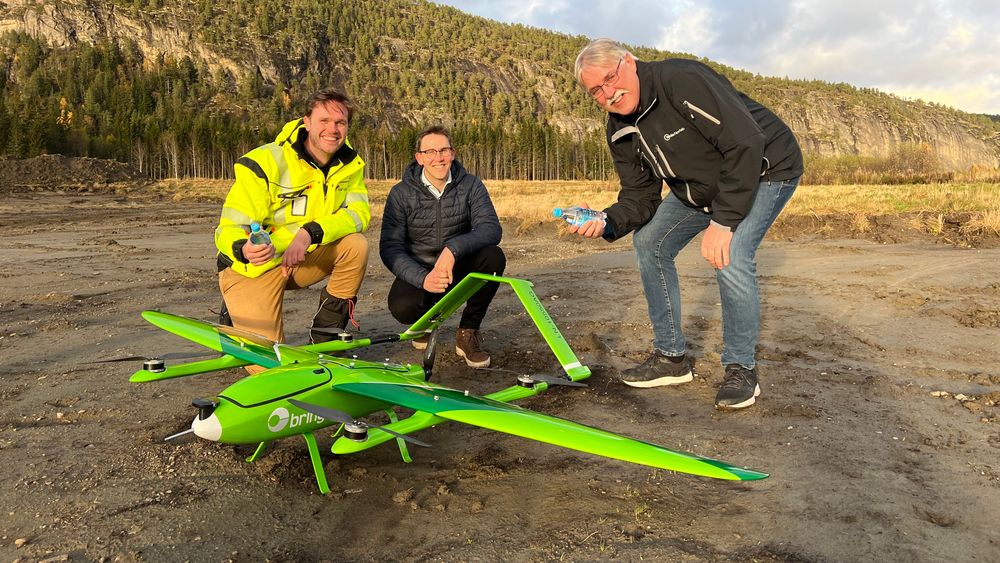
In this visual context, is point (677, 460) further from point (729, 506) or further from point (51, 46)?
point (51, 46)

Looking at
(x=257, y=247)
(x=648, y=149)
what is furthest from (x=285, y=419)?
(x=648, y=149)

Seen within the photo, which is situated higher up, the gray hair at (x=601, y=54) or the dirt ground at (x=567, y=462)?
the gray hair at (x=601, y=54)

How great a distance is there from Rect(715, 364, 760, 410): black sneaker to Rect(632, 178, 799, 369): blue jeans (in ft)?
0.24

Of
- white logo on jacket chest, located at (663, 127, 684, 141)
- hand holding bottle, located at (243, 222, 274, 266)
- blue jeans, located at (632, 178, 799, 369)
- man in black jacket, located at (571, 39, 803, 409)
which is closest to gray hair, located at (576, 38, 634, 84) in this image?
man in black jacket, located at (571, 39, 803, 409)

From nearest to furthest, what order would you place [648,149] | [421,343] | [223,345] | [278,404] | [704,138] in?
1. [278,404]
2. [223,345]
3. [704,138]
4. [648,149]
5. [421,343]

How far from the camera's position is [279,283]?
5.70 m

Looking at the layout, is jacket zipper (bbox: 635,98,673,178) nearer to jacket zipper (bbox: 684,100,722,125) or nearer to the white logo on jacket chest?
the white logo on jacket chest

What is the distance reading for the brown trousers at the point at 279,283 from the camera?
5.56m

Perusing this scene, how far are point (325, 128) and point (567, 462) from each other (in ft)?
11.5

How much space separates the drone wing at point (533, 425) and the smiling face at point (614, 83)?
2368mm

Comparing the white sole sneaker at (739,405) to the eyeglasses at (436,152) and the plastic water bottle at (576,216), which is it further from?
the eyeglasses at (436,152)

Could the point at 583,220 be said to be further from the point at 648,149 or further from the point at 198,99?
the point at 198,99

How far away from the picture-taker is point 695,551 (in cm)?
293

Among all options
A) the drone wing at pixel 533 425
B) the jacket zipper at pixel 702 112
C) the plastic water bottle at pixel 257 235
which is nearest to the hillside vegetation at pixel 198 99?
the jacket zipper at pixel 702 112
